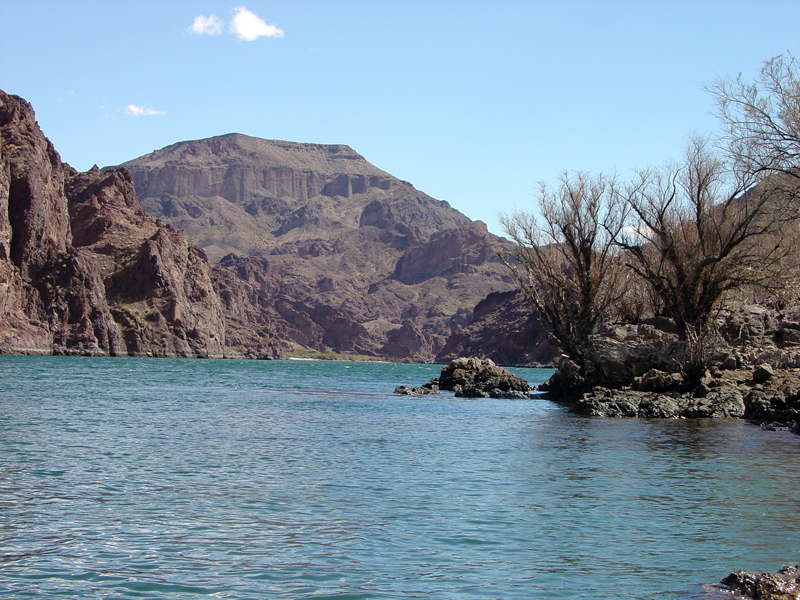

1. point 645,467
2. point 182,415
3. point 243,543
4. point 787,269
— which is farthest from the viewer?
point 787,269

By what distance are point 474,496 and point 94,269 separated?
183 m

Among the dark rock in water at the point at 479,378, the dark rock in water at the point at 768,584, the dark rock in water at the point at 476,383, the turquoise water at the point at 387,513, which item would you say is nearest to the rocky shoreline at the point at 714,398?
the turquoise water at the point at 387,513

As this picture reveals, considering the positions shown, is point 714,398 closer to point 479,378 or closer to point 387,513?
point 387,513

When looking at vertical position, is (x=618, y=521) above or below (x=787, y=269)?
below

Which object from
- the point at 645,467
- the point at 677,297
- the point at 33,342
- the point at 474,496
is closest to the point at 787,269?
the point at 677,297

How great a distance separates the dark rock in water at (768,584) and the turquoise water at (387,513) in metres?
0.40

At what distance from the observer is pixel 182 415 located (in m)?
31.0

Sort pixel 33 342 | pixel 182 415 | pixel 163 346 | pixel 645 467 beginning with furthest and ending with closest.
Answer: pixel 163 346
pixel 33 342
pixel 182 415
pixel 645 467

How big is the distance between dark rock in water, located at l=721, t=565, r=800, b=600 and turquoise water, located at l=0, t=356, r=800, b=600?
404 mm

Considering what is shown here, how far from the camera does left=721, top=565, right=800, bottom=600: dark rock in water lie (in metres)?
7.75

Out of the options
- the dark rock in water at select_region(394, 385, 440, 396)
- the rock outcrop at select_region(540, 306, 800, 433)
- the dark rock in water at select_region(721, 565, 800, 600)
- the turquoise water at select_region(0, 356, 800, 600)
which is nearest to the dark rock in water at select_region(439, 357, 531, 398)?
the dark rock in water at select_region(394, 385, 440, 396)

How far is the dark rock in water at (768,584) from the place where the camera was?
7750 mm

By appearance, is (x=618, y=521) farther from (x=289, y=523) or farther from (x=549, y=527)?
(x=289, y=523)

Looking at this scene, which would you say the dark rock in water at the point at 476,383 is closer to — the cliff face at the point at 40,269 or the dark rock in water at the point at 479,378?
the dark rock in water at the point at 479,378
